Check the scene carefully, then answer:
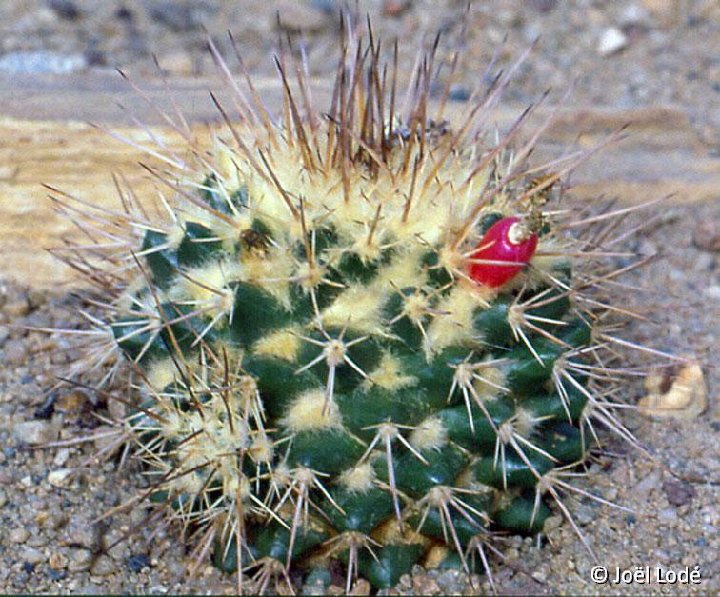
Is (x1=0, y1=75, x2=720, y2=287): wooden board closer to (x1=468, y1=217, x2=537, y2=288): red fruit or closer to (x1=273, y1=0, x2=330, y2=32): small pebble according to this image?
(x1=273, y1=0, x2=330, y2=32): small pebble

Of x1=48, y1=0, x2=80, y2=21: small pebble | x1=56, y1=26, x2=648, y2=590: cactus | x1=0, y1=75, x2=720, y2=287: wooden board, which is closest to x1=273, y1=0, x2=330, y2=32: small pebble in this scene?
x1=48, y1=0, x2=80, y2=21: small pebble

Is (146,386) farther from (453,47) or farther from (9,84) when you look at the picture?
(453,47)

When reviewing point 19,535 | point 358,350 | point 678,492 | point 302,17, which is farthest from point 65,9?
point 678,492

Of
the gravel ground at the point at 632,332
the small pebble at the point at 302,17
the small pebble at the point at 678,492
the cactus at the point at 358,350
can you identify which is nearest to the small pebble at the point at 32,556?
the gravel ground at the point at 632,332

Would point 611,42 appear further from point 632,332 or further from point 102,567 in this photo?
point 102,567

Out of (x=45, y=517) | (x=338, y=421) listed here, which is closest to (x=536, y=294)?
(x=338, y=421)

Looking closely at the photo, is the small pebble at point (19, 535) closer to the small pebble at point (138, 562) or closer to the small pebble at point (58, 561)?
the small pebble at point (58, 561)
